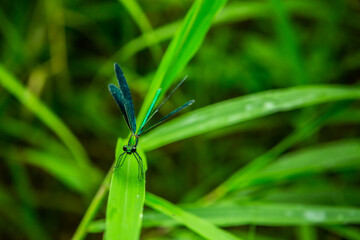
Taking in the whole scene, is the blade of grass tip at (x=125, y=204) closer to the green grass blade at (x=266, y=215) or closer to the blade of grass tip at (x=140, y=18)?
the green grass blade at (x=266, y=215)

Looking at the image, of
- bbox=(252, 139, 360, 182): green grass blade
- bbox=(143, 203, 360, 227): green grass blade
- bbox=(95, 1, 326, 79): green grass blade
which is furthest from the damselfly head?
bbox=(95, 1, 326, 79): green grass blade

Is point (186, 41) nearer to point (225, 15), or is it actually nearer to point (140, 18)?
point (140, 18)

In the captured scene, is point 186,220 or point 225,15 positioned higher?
point 225,15

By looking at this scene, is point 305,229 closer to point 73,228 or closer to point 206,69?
point 206,69

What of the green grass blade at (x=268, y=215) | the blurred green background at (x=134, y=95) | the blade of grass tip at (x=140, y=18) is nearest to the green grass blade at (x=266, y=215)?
the green grass blade at (x=268, y=215)

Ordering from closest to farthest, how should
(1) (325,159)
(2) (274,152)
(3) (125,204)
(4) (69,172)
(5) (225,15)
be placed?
(3) (125,204) → (2) (274,152) → (1) (325,159) → (5) (225,15) → (4) (69,172)

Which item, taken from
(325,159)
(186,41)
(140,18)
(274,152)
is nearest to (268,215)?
(274,152)
